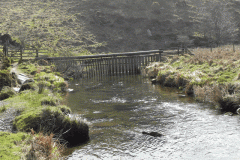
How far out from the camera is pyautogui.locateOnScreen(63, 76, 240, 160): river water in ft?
25.0

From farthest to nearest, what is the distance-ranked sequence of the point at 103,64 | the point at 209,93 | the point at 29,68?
1. the point at 103,64
2. the point at 29,68
3. the point at 209,93

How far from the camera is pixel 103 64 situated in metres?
31.7

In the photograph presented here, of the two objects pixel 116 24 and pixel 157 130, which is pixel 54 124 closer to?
pixel 157 130

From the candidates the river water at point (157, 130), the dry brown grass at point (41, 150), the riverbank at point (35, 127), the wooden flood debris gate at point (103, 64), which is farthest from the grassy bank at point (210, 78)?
the dry brown grass at point (41, 150)

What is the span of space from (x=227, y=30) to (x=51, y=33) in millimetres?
31185

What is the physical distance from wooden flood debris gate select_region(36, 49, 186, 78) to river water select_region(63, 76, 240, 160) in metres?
14.3

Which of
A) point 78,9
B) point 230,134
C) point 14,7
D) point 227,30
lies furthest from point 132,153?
point 14,7

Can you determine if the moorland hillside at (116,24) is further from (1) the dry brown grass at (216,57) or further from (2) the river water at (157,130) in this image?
(2) the river water at (157,130)

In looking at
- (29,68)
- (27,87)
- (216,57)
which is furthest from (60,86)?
(216,57)

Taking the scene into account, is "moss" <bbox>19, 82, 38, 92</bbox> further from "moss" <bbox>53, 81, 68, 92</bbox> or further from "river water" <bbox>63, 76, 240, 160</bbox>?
"moss" <bbox>53, 81, 68, 92</bbox>

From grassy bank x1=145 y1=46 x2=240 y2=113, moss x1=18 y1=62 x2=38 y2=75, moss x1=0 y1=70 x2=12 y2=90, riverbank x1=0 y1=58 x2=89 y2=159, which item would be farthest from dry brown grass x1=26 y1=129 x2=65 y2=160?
moss x1=18 y1=62 x2=38 y2=75

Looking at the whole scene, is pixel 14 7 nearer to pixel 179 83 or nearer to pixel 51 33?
pixel 51 33

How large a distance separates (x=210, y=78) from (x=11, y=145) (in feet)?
41.0

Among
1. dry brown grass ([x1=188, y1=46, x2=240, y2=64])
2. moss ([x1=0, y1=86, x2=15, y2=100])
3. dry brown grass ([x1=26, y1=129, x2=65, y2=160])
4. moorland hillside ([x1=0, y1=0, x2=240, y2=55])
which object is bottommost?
dry brown grass ([x1=26, y1=129, x2=65, y2=160])
